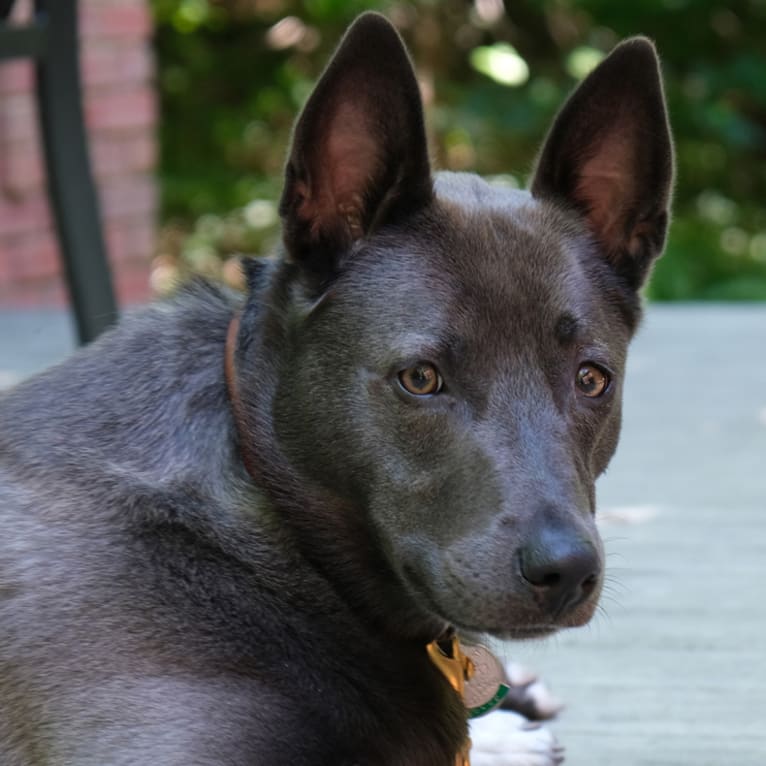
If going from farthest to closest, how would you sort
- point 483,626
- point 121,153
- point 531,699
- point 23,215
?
point 121,153, point 23,215, point 531,699, point 483,626

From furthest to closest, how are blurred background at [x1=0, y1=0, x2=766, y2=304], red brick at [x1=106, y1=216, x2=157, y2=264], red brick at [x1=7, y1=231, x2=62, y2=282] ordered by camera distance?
red brick at [x1=106, y1=216, x2=157, y2=264] < blurred background at [x1=0, y1=0, x2=766, y2=304] < red brick at [x1=7, y1=231, x2=62, y2=282]

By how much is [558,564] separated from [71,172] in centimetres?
296

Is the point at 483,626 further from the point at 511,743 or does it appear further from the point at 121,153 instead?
the point at 121,153

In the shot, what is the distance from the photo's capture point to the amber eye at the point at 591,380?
239 centimetres

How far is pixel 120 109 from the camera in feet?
23.5

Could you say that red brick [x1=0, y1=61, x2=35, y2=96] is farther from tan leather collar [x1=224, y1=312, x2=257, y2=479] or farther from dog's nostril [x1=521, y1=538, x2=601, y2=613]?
dog's nostril [x1=521, y1=538, x2=601, y2=613]

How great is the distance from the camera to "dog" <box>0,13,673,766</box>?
216 cm

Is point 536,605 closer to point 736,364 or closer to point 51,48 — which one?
point 51,48

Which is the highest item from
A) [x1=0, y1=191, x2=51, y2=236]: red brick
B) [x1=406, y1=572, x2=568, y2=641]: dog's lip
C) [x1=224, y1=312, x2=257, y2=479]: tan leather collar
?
[x1=224, y1=312, x2=257, y2=479]: tan leather collar

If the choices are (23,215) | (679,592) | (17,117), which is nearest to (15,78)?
(17,117)

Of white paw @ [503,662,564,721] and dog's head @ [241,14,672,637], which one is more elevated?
dog's head @ [241,14,672,637]

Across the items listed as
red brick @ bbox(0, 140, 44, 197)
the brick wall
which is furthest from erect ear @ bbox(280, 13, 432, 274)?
red brick @ bbox(0, 140, 44, 197)

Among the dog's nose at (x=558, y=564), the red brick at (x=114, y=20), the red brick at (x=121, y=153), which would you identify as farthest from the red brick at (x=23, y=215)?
the dog's nose at (x=558, y=564)

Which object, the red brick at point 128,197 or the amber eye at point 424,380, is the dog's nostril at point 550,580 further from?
the red brick at point 128,197
